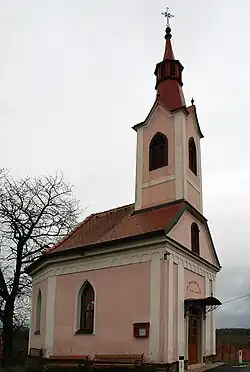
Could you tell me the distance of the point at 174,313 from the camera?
19031 mm

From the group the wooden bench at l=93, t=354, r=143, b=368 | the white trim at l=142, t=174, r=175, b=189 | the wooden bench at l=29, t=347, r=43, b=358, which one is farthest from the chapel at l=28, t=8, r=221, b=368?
the wooden bench at l=29, t=347, r=43, b=358

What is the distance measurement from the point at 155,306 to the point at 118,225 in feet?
17.3

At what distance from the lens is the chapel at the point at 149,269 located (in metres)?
19.1

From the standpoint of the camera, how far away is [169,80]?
27125mm

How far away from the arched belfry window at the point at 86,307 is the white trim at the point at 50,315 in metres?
1.76

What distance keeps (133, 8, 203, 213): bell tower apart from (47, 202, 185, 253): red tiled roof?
0.94 meters

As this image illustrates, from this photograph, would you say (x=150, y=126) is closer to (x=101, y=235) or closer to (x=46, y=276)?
(x=101, y=235)

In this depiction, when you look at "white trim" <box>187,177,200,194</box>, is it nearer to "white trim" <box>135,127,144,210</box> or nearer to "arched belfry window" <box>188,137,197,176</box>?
"arched belfry window" <box>188,137,197,176</box>

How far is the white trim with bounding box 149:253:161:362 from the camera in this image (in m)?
18.2

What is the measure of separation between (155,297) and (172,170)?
7.21 metres

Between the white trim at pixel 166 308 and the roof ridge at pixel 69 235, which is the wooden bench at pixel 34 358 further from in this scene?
the white trim at pixel 166 308

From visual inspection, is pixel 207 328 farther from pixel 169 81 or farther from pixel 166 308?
pixel 169 81

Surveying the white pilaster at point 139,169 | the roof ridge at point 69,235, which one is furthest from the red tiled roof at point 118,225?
the white pilaster at point 139,169

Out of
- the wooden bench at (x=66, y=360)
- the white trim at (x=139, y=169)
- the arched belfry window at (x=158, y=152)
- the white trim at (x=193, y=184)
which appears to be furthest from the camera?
the white trim at (x=139, y=169)
